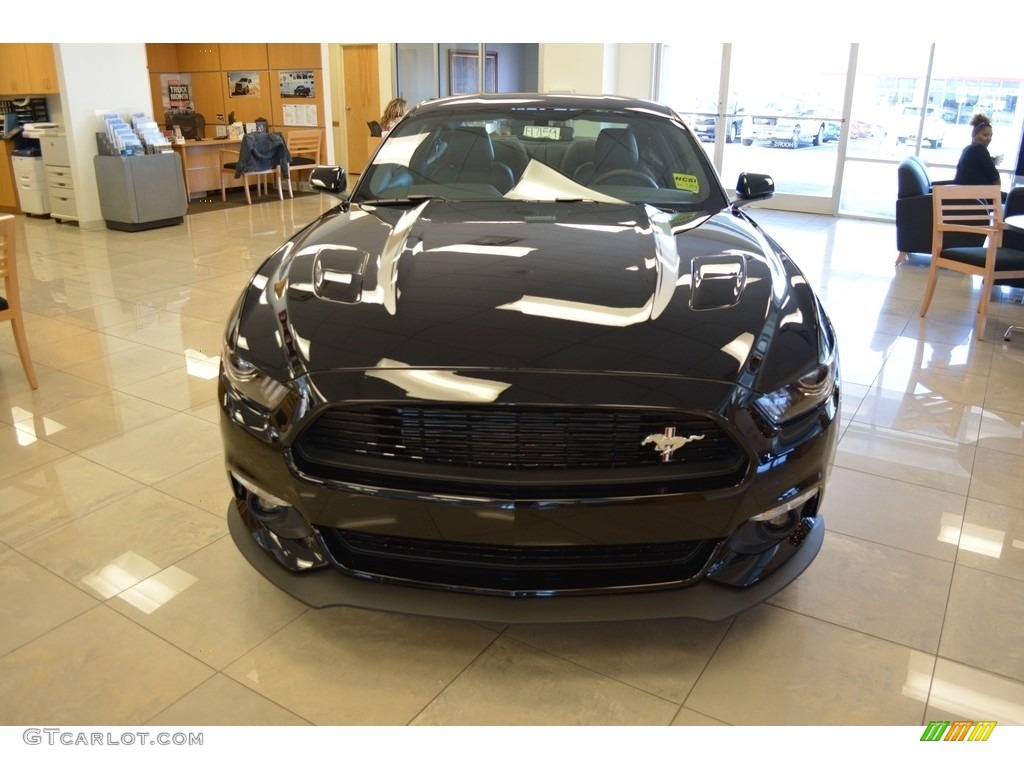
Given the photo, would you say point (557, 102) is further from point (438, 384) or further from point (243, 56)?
point (243, 56)

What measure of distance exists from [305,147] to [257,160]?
114 cm

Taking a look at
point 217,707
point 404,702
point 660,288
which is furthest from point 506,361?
point 217,707

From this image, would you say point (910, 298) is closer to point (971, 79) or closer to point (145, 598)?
point (971, 79)

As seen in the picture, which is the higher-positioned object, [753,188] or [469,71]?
[469,71]

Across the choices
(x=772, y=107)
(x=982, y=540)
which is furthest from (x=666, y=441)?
(x=772, y=107)

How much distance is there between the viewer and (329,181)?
122 inches

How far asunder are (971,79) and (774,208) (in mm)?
2304

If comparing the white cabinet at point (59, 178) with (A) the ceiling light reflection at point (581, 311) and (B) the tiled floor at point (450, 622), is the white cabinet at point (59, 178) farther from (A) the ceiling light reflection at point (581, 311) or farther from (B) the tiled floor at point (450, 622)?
(A) the ceiling light reflection at point (581, 311)

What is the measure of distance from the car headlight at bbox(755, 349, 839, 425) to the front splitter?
15.6 inches

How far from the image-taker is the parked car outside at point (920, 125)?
28.2 ft

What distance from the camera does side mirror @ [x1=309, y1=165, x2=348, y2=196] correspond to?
3103mm

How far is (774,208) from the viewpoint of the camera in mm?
9453

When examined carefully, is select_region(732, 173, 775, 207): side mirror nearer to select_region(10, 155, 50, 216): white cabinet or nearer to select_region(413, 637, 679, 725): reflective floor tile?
select_region(413, 637, 679, 725): reflective floor tile

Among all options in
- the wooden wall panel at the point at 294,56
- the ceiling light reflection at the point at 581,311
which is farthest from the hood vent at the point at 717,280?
the wooden wall panel at the point at 294,56
